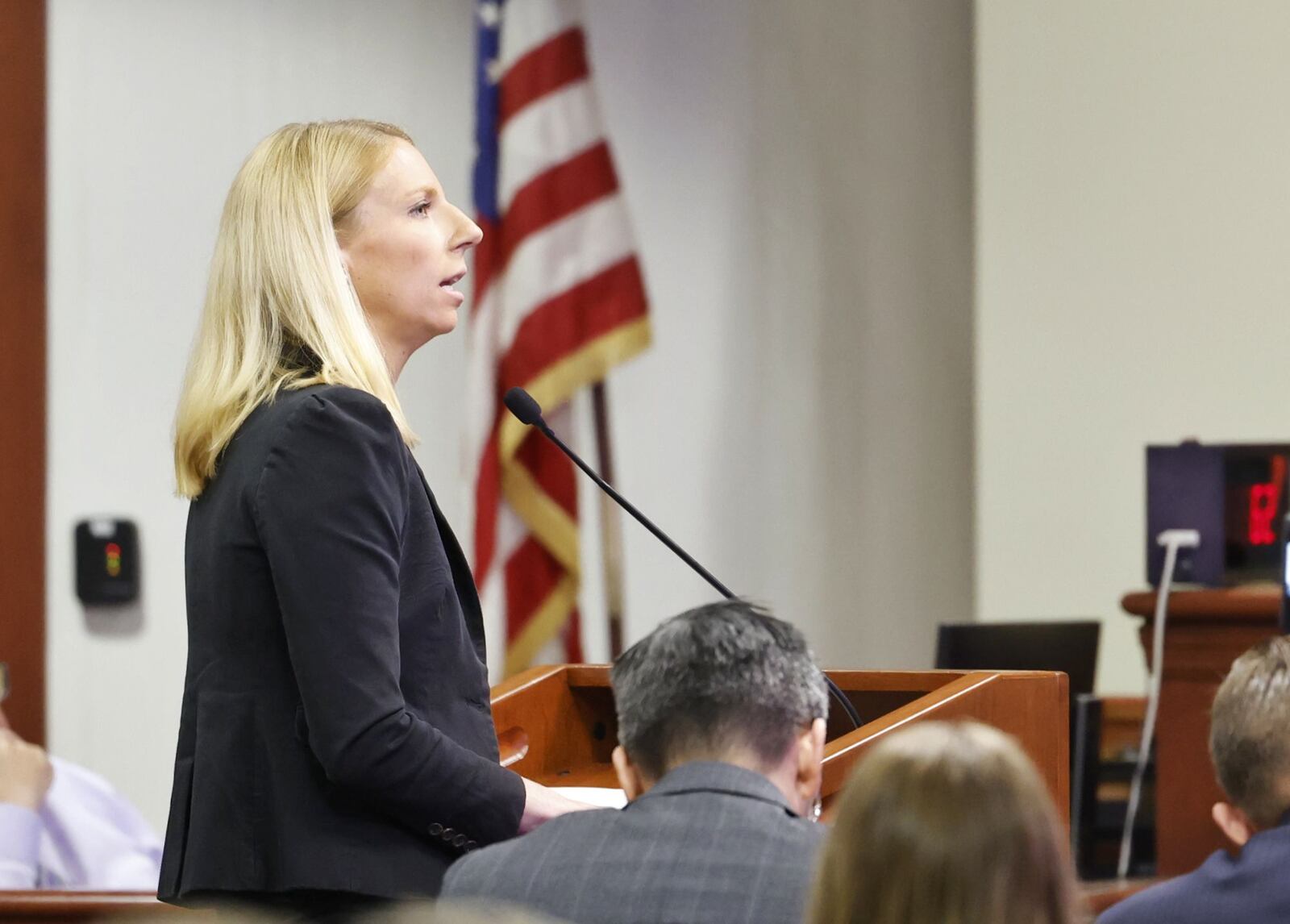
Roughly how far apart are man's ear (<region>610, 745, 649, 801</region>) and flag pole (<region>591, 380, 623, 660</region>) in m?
3.34

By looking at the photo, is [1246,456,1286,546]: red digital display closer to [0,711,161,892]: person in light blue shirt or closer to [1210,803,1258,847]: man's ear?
[1210,803,1258,847]: man's ear

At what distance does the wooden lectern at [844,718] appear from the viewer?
185cm

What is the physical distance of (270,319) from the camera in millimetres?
1773

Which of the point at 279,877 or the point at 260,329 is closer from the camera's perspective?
the point at 279,877

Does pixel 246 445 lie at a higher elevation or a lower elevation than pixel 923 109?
lower

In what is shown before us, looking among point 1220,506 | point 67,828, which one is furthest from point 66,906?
point 1220,506

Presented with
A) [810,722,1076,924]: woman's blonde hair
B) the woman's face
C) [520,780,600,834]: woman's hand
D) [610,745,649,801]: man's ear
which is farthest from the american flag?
[810,722,1076,924]: woman's blonde hair

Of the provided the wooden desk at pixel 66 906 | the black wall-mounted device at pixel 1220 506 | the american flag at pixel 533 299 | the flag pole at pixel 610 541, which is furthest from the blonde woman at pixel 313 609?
the flag pole at pixel 610 541

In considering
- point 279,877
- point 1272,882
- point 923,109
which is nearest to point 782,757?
point 279,877

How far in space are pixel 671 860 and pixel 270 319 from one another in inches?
26.9

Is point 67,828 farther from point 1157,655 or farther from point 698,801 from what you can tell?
point 698,801

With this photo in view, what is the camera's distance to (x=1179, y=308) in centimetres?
563

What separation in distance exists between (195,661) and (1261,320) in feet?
14.8

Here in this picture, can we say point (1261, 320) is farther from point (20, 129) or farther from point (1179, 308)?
point (20, 129)
